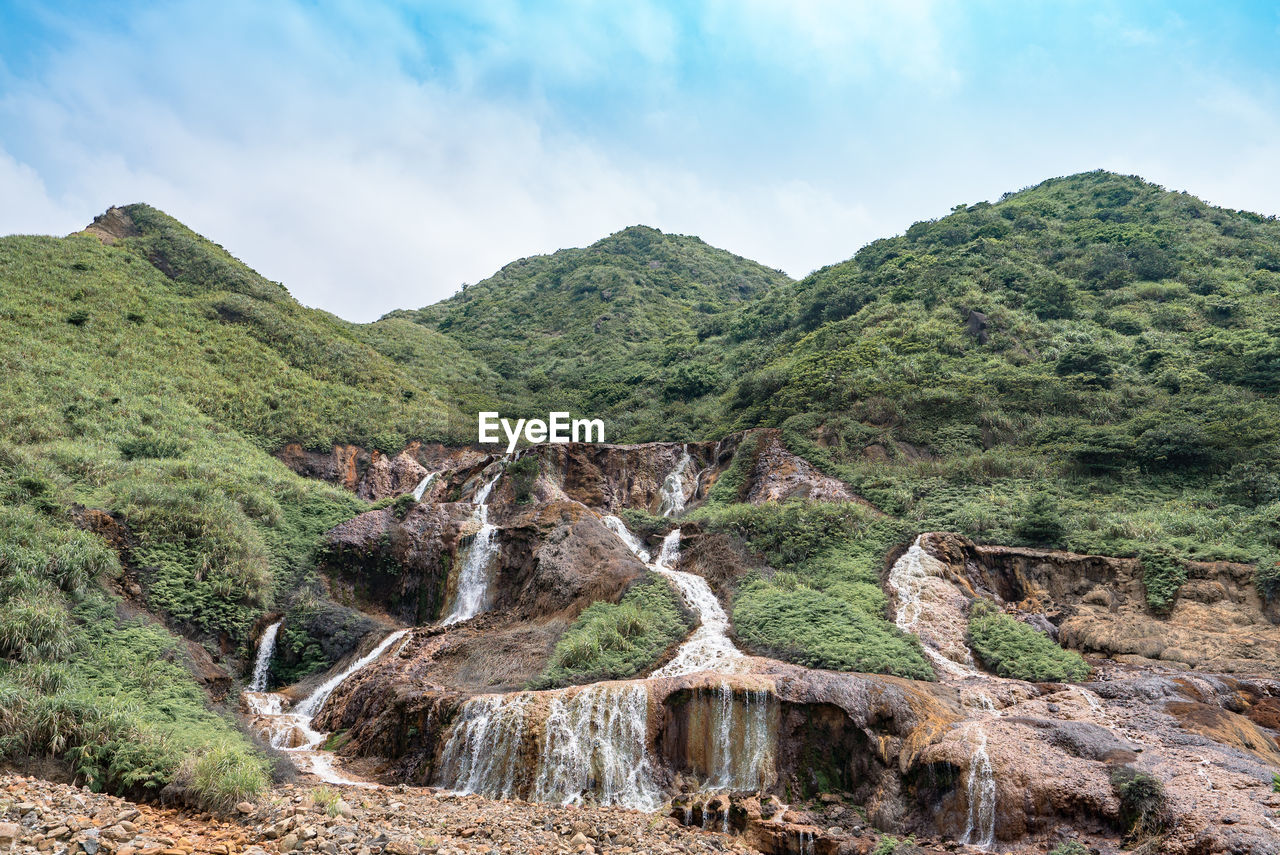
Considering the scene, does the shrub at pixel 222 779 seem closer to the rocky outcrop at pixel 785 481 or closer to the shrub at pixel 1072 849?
the shrub at pixel 1072 849

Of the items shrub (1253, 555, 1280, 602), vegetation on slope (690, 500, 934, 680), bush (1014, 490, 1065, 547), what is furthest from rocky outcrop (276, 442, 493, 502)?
shrub (1253, 555, 1280, 602)

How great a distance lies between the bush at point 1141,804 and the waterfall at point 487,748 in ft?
34.5

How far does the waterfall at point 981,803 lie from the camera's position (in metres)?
11.6

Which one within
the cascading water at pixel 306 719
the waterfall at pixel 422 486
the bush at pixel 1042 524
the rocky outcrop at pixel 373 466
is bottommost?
the cascading water at pixel 306 719

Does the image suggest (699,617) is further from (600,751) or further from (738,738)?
(600,751)

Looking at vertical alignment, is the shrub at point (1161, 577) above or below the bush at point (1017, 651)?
above

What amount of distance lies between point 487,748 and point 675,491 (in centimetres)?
2115

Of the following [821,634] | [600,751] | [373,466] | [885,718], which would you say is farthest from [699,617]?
[373,466]

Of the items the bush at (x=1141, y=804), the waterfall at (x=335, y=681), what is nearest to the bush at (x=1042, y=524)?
the bush at (x=1141, y=804)

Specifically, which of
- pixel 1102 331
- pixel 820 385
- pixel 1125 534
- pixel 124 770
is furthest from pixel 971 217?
pixel 124 770

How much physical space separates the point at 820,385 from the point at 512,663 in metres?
24.6

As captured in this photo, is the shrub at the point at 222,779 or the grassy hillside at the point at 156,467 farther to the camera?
the grassy hillside at the point at 156,467

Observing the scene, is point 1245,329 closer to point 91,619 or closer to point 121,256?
point 91,619

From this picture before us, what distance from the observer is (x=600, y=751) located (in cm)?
1434
